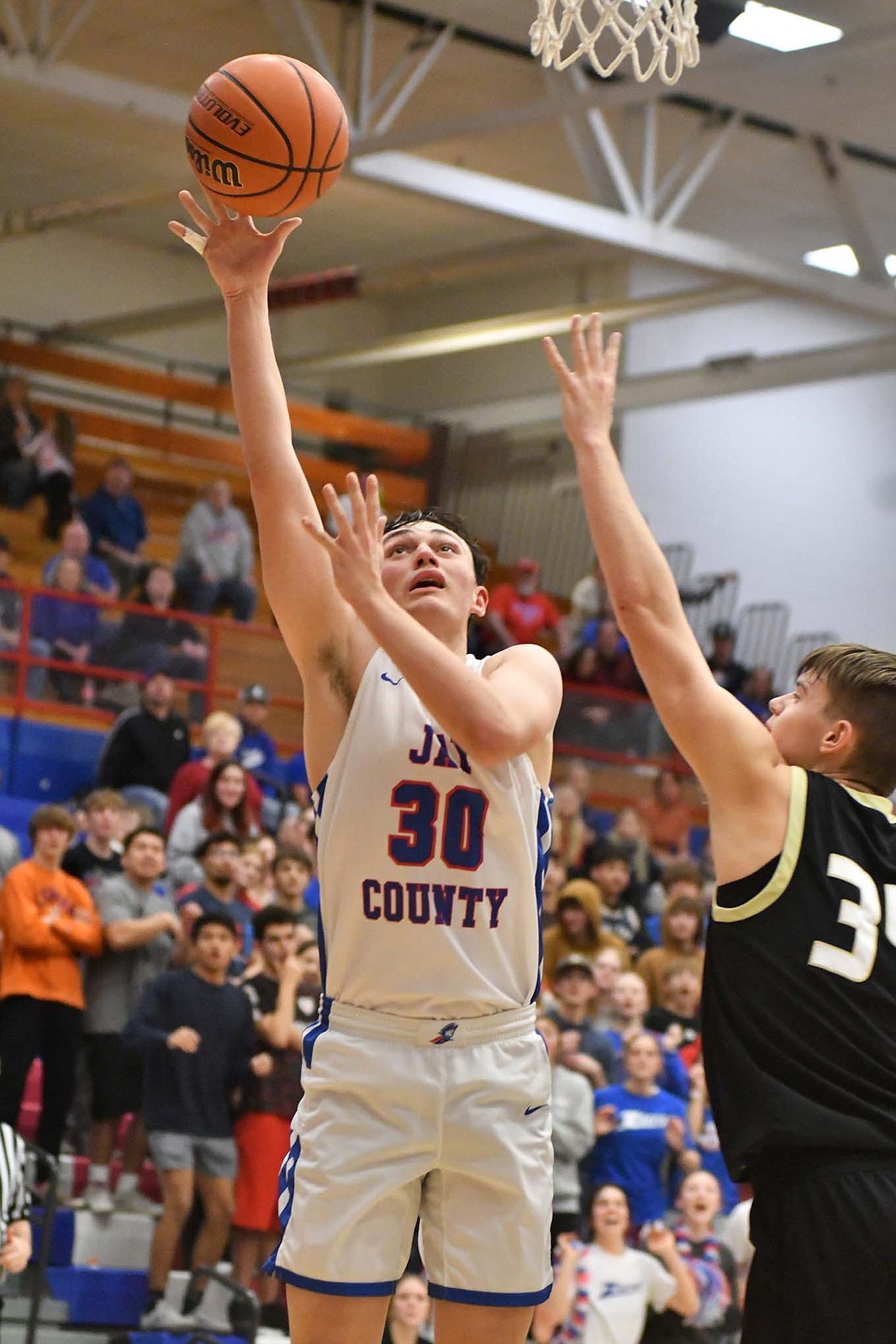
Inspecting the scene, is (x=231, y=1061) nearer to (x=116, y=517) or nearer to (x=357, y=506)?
(x=357, y=506)

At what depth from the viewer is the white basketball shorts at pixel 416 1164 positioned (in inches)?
145

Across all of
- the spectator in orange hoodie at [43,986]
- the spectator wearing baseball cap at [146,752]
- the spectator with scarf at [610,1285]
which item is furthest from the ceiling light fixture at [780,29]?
the spectator with scarf at [610,1285]

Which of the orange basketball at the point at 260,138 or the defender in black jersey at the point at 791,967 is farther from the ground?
the orange basketball at the point at 260,138

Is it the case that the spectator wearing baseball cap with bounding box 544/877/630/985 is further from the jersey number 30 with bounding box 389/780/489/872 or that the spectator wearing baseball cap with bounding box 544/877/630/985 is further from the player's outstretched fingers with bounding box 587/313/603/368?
the player's outstretched fingers with bounding box 587/313/603/368

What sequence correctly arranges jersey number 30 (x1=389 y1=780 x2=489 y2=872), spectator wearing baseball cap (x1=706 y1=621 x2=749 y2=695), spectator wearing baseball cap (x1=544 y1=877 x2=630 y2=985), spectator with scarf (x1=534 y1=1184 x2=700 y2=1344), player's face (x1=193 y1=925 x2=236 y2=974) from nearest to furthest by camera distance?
jersey number 30 (x1=389 y1=780 x2=489 y2=872) → spectator with scarf (x1=534 y1=1184 x2=700 y2=1344) → player's face (x1=193 y1=925 x2=236 y2=974) → spectator wearing baseball cap (x1=544 y1=877 x2=630 y2=985) → spectator wearing baseball cap (x1=706 y1=621 x2=749 y2=695)

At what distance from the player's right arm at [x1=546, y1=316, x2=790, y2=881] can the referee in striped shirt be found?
467 centimetres

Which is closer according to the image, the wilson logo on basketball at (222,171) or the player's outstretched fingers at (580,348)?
the player's outstretched fingers at (580,348)

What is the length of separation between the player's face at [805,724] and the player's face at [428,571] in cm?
78

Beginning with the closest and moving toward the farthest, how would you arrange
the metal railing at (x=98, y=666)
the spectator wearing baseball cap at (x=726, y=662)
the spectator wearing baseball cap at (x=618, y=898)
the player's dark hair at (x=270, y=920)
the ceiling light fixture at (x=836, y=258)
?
the player's dark hair at (x=270, y=920), the spectator wearing baseball cap at (x=618, y=898), the metal railing at (x=98, y=666), the spectator wearing baseball cap at (x=726, y=662), the ceiling light fixture at (x=836, y=258)

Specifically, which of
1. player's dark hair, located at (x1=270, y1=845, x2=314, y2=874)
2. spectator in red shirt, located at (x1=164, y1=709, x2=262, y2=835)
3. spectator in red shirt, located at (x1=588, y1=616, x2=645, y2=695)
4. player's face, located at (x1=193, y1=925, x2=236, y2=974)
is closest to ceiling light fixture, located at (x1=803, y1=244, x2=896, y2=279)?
spectator in red shirt, located at (x1=588, y1=616, x2=645, y2=695)

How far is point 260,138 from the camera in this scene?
172 inches

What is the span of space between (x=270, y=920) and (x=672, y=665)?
6232mm

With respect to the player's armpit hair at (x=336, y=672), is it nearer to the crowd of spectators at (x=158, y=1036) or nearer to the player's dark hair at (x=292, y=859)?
the crowd of spectators at (x=158, y=1036)

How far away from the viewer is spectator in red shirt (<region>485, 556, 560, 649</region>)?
1725 centimetres
